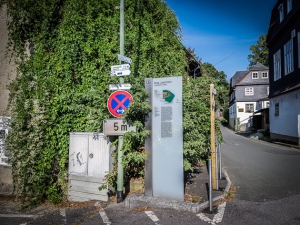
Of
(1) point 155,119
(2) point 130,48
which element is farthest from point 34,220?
(2) point 130,48

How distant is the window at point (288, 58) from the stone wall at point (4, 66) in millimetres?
17987

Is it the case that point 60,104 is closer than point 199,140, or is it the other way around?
point 199,140

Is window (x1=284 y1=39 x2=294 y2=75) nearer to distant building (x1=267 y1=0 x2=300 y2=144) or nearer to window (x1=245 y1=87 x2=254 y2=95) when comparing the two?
distant building (x1=267 y1=0 x2=300 y2=144)

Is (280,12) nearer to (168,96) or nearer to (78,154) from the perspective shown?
(168,96)

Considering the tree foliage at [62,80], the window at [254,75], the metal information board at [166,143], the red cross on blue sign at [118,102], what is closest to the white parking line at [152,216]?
the metal information board at [166,143]

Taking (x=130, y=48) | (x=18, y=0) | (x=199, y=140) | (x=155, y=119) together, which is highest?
(x=18, y=0)

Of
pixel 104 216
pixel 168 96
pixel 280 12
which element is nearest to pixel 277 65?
pixel 280 12

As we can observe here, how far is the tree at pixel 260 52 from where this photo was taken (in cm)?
5229

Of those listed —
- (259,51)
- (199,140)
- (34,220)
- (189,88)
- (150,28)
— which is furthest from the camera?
(259,51)

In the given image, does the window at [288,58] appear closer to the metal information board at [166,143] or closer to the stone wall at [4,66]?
the metal information board at [166,143]

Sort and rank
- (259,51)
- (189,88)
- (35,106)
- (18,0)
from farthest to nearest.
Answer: (259,51)
(18,0)
(35,106)
(189,88)

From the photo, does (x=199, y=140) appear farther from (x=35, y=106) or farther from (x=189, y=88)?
(x=35, y=106)

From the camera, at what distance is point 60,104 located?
7.00m

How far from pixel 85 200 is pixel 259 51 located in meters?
58.3
